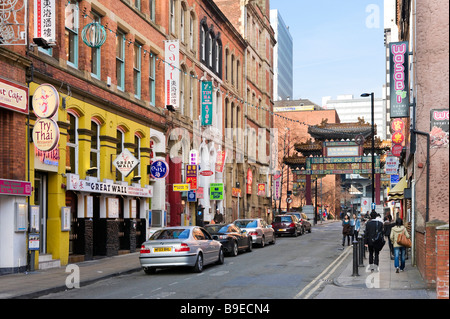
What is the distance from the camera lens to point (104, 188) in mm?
23094

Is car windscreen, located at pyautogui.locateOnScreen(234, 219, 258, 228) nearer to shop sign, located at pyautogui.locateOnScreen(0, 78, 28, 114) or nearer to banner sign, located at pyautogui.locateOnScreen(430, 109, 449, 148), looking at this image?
banner sign, located at pyautogui.locateOnScreen(430, 109, 449, 148)

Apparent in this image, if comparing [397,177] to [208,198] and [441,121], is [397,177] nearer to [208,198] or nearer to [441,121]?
[208,198]

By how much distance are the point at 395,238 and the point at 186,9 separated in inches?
879

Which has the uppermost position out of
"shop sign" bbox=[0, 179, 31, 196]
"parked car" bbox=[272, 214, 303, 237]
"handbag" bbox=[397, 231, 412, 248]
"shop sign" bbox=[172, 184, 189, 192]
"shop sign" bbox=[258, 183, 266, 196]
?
"shop sign" bbox=[0, 179, 31, 196]

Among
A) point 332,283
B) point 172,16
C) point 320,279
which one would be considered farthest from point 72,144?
point 172,16

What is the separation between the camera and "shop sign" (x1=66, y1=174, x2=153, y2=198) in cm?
2078

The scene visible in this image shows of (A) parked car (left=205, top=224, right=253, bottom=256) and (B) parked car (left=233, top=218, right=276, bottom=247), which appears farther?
(B) parked car (left=233, top=218, right=276, bottom=247)

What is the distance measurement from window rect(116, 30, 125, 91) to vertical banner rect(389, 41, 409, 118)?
11.9 m

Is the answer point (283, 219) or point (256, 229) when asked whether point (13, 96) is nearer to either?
point (256, 229)

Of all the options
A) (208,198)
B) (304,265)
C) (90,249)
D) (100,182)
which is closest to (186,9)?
(208,198)

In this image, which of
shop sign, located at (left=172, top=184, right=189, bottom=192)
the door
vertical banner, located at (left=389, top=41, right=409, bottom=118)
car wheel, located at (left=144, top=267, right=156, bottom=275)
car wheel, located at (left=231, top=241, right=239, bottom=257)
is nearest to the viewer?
car wheel, located at (left=144, top=267, right=156, bottom=275)

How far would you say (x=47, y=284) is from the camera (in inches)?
585

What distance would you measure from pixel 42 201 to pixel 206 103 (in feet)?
59.0

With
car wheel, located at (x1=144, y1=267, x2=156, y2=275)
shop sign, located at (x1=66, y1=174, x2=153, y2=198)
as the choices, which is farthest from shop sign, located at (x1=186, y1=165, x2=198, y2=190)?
car wheel, located at (x1=144, y1=267, x2=156, y2=275)
